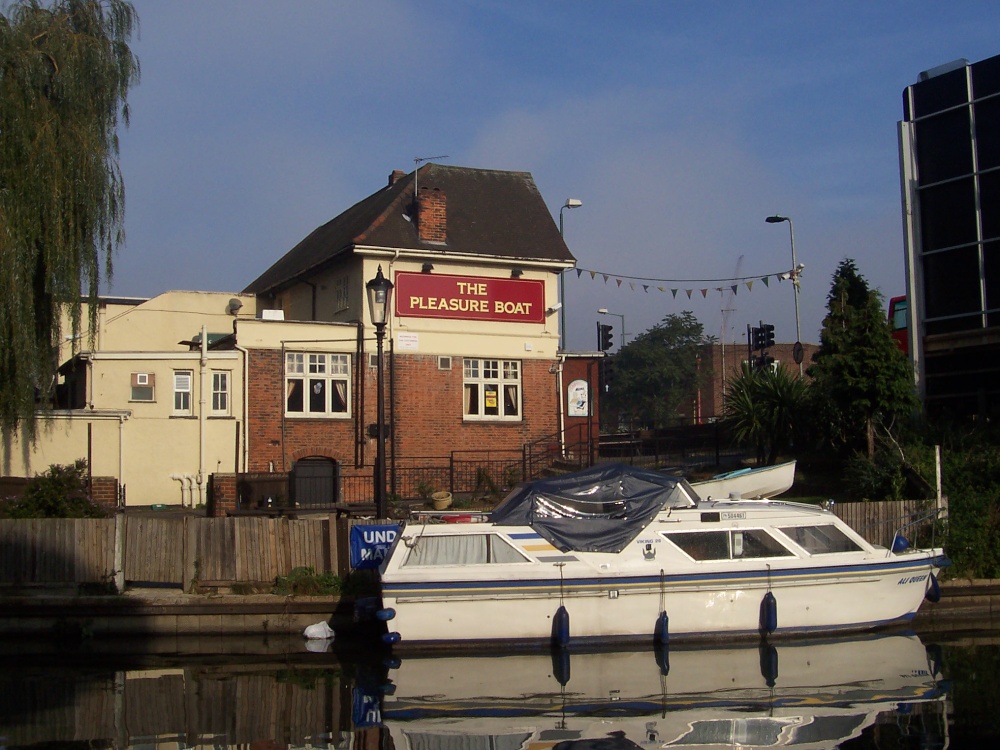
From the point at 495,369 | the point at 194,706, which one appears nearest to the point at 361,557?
the point at 194,706

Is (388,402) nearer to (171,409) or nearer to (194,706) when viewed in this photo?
(171,409)

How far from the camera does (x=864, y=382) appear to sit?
74.4 feet

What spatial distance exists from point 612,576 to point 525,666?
1.92 m

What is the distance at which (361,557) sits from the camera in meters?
18.4

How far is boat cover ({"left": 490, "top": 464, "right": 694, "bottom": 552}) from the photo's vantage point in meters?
16.6

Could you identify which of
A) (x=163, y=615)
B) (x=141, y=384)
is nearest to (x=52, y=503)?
(x=163, y=615)

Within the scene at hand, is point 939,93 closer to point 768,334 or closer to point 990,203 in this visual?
point 990,203

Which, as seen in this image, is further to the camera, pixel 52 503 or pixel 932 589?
pixel 52 503

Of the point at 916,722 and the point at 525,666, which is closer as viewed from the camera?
the point at 916,722

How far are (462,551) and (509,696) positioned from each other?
3.26 metres

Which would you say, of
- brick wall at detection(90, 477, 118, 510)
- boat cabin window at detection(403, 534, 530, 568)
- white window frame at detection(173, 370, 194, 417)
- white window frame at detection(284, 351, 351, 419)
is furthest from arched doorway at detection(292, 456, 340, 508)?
boat cabin window at detection(403, 534, 530, 568)

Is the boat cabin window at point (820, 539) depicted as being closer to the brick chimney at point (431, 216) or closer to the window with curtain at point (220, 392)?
the window with curtain at point (220, 392)

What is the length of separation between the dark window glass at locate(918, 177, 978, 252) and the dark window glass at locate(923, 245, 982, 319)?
31 centimetres

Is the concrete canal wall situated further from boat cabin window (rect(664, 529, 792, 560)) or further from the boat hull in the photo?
boat cabin window (rect(664, 529, 792, 560))
